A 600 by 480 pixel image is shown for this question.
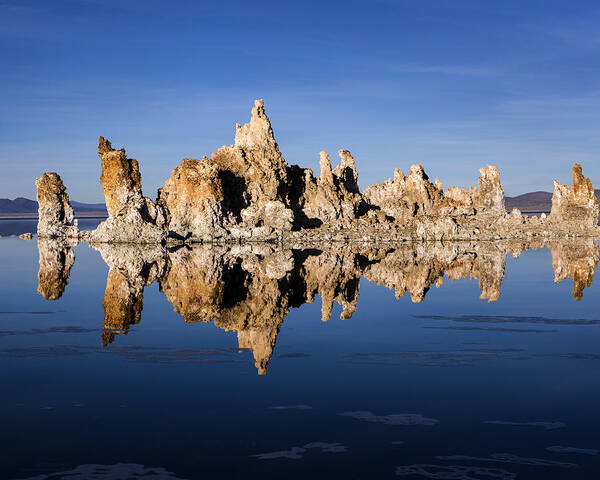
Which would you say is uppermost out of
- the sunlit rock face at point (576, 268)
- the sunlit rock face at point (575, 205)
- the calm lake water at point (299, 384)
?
the sunlit rock face at point (575, 205)

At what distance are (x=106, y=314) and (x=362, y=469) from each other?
1429 centimetres

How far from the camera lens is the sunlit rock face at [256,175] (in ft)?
240

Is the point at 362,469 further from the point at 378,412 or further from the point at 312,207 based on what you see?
the point at 312,207

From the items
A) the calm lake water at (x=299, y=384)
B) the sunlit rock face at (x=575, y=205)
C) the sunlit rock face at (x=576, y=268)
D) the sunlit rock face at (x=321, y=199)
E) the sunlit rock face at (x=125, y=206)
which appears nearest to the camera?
the calm lake water at (x=299, y=384)

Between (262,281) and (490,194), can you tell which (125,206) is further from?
(490,194)

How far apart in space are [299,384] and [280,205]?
6210 centimetres

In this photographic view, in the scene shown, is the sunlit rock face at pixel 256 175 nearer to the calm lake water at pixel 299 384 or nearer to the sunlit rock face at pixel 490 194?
the sunlit rock face at pixel 490 194

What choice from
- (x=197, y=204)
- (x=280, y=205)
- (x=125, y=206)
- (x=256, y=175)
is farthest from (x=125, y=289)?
(x=256, y=175)

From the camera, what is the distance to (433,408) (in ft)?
32.7

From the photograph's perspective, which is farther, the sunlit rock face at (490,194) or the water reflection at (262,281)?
the sunlit rock face at (490,194)

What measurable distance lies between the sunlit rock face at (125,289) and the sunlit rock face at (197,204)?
81.6 ft

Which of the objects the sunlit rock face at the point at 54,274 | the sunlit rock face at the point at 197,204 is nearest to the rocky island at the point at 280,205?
the sunlit rock face at the point at 197,204

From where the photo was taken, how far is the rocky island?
68.9 metres

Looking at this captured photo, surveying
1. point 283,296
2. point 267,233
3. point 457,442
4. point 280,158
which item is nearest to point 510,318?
point 283,296
